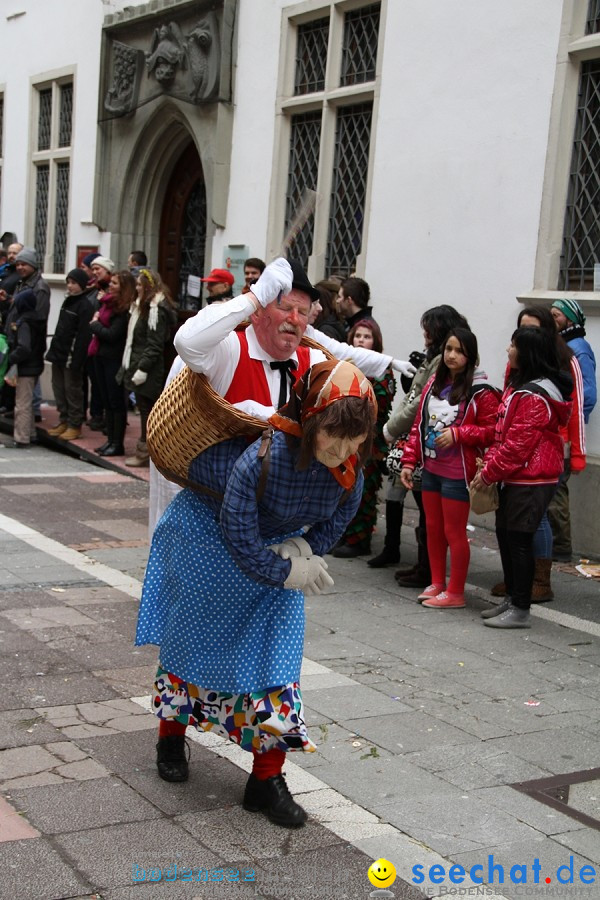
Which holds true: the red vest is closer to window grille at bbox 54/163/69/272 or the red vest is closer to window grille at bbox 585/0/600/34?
window grille at bbox 585/0/600/34

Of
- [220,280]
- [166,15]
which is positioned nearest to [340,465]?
[220,280]

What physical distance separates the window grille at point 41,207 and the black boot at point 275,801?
1477 centimetres

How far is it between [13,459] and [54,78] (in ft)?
24.0

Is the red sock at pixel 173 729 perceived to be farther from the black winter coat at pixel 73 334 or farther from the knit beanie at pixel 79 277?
the knit beanie at pixel 79 277

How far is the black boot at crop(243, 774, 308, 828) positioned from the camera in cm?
368

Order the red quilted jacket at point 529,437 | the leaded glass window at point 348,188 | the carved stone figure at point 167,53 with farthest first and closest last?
the carved stone figure at point 167,53, the leaded glass window at point 348,188, the red quilted jacket at point 529,437

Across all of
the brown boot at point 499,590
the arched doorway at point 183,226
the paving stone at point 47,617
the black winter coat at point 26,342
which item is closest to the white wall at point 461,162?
the brown boot at point 499,590

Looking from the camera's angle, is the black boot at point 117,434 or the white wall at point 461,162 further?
the black boot at point 117,434

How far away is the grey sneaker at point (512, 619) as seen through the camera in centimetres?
633

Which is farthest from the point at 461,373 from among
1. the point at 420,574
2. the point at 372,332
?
the point at 420,574

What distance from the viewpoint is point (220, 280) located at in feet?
33.5

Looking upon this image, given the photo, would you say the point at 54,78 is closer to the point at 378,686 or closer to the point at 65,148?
the point at 65,148

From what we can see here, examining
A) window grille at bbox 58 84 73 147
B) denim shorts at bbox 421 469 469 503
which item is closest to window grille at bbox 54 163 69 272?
window grille at bbox 58 84 73 147

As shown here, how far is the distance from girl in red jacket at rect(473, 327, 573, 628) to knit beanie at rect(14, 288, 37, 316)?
295 inches
